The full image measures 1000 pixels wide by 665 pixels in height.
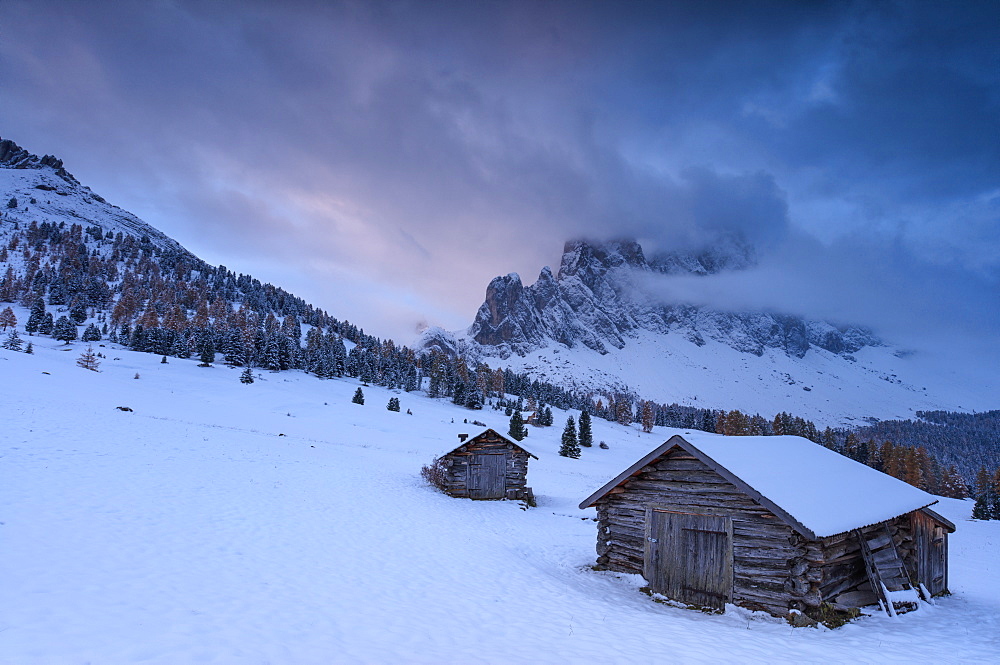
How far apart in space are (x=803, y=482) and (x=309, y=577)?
48.4ft

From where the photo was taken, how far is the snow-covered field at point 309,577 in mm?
8164

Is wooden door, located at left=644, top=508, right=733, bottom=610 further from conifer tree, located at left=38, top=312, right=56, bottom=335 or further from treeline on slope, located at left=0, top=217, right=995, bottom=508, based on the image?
conifer tree, located at left=38, top=312, right=56, bottom=335

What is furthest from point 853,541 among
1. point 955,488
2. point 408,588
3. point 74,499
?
point 955,488

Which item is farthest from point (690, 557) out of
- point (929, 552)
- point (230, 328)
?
point (230, 328)

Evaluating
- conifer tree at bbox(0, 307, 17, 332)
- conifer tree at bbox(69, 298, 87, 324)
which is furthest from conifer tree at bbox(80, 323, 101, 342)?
conifer tree at bbox(69, 298, 87, 324)

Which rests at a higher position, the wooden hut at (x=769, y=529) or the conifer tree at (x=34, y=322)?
the conifer tree at (x=34, y=322)

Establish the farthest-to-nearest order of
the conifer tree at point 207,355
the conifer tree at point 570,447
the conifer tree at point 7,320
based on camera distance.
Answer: the conifer tree at point 7,320 → the conifer tree at point 207,355 → the conifer tree at point 570,447

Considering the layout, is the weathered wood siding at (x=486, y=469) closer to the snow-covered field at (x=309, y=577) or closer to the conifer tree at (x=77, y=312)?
the snow-covered field at (x=309, y=577)

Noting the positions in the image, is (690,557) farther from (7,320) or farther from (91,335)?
(7,320)

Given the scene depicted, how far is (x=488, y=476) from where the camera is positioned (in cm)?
3152

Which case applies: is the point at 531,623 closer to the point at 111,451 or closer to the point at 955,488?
the point at 111,451

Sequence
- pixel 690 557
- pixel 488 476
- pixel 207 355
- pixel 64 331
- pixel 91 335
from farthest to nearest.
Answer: pixel 91 335 → pixel 64 331 → pixel 207 355 → pixel 488 476 → pixel 690 557

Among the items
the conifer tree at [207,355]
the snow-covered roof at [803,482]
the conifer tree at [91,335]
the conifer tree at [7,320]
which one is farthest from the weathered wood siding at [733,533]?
the conifer tree at [7,320]

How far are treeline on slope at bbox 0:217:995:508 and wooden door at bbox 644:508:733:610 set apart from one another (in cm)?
8137
